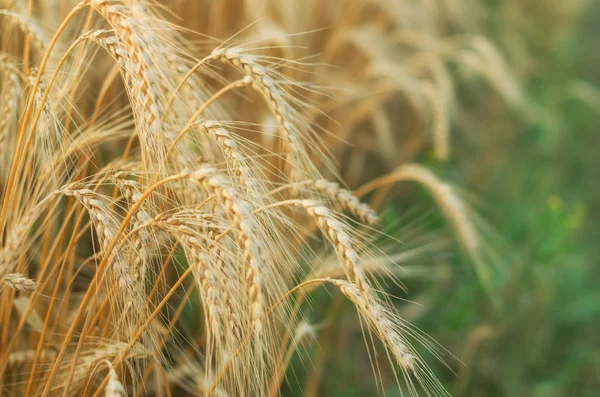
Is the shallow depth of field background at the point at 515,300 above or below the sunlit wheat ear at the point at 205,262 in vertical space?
below

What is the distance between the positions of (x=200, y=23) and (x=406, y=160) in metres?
1.35

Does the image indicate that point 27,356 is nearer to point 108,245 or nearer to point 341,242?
point 108,245

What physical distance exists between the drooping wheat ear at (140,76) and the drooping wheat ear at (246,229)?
121 mm

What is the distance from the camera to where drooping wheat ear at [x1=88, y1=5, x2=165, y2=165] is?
995 mm

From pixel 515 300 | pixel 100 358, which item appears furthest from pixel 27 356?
pixel 515 300

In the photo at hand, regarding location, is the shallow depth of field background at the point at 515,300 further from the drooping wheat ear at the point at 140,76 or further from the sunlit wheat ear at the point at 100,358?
the drooping wheat ear at the point at 140,76

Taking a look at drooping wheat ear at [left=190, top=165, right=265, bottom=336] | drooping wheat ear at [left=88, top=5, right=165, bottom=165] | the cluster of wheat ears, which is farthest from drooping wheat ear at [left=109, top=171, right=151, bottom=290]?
drooping wheat ear at [left=190, top=165, right=265, bottom=336]

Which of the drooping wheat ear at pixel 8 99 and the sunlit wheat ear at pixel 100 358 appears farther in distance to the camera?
the drooping wheat ear at pixel 8 99

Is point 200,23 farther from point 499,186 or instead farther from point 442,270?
point 499,186

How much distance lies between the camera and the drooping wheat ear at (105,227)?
42.4 inches

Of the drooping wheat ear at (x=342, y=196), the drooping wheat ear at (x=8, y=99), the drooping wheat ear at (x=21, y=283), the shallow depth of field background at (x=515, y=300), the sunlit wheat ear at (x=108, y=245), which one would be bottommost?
the shallow depth of field background at (x=515, y=300)

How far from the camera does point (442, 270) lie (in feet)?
8.21

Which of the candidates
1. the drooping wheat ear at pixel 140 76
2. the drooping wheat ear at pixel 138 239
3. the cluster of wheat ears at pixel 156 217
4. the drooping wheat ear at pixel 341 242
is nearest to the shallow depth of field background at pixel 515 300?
the cluster of wheat ears at pixel 156 217

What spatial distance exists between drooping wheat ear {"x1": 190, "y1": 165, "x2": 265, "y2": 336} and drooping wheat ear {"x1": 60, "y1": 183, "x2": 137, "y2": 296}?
238 millimetres
